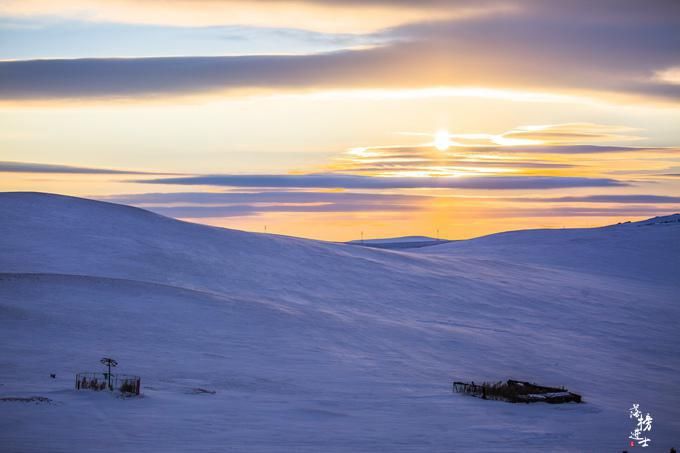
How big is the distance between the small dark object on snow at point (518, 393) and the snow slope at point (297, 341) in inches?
25.5

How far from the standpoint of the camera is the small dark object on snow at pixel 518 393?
101ft

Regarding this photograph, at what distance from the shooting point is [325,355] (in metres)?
35.6

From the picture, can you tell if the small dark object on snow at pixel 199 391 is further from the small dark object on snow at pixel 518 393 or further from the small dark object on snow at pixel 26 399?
the small dark object on snow at pixel 518 393

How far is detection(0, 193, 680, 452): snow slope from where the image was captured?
2339cm

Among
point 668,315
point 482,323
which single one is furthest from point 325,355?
point 668,315

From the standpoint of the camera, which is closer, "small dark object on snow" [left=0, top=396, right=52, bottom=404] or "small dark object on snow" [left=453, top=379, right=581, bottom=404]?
"small dark object on snow" [left=0, top=396, right=52, bottom=404]

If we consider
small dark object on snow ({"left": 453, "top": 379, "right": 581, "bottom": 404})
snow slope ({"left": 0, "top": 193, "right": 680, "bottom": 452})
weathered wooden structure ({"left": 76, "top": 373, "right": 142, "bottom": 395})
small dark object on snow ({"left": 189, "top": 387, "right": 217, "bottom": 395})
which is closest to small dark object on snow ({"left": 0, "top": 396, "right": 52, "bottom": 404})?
snow slope ({"left": 0, "top": 193, "right": 680, "bottom": 452})

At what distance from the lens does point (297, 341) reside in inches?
1479

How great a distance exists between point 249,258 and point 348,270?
6336 millimetres

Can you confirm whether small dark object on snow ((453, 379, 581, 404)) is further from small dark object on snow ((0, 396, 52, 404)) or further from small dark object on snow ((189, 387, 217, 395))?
small dark object on snow ((0, 396, 52, 404))

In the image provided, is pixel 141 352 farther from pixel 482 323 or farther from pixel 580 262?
pixel 580 262

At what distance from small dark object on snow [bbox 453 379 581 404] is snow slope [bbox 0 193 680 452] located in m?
0.65

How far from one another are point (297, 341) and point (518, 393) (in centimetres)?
982

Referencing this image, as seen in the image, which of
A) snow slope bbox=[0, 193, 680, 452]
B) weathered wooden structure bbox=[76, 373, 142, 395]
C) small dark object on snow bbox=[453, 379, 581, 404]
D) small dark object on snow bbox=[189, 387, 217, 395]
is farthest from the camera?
small dark object on snow bbox=[453, 379, 581, 404]
